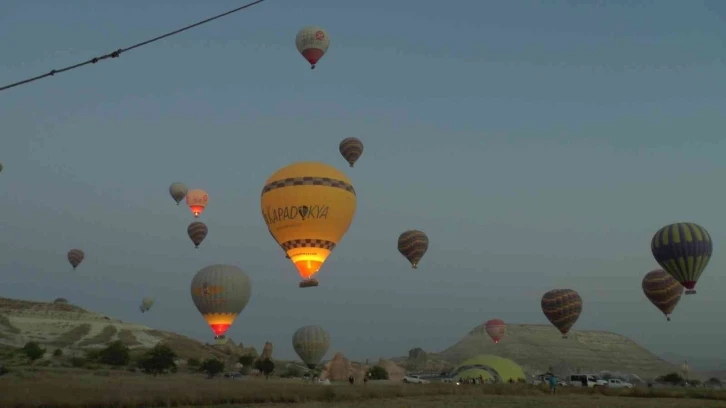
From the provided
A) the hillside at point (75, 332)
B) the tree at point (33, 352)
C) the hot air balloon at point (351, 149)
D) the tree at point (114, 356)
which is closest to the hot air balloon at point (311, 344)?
the hot air balloon at point (351, 149)

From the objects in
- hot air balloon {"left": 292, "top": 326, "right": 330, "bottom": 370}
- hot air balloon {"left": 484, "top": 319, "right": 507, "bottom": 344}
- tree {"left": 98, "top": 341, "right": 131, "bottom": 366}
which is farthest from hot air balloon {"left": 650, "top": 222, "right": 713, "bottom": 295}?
tree {"left": 98, "top": 341, "right": 131, "bottom": 366}

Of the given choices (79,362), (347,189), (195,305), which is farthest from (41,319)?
(347,189)

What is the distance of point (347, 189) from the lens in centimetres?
3875

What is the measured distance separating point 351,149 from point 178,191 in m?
26.8

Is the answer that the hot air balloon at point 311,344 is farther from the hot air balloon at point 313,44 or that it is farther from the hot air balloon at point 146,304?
the hot air balloon at point 146,304

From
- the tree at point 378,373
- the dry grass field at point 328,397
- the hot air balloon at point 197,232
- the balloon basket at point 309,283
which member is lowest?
the dry grass field at point 328,397

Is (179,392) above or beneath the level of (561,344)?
beneath

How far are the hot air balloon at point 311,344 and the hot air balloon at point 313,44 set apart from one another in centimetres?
2728

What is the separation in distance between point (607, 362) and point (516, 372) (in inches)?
4566

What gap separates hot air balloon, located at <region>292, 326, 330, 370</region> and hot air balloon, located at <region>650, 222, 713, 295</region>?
104 ft

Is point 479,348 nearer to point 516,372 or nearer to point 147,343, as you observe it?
point 147,343

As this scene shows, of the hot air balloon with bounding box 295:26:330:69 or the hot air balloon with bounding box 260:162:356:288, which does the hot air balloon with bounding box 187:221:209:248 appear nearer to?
the hot air balloon with bounding box 295:26:330:69

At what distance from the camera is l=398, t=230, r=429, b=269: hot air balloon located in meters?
67.6

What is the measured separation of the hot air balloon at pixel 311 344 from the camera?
203ft
